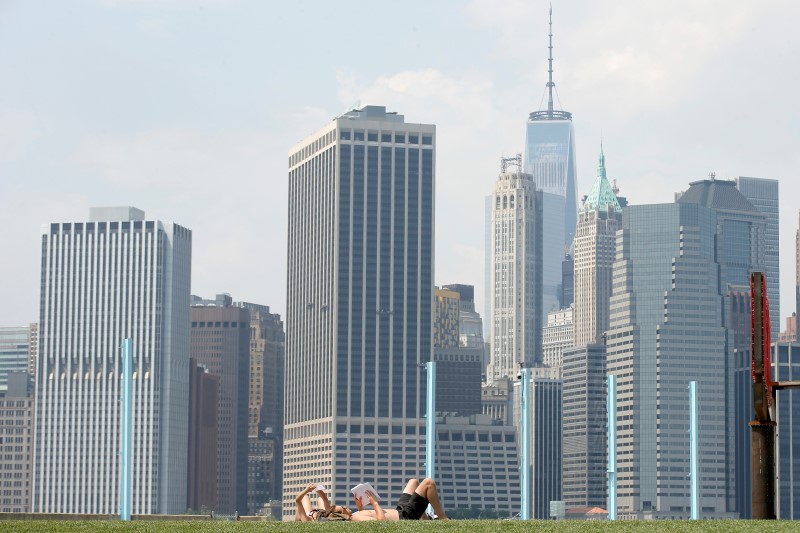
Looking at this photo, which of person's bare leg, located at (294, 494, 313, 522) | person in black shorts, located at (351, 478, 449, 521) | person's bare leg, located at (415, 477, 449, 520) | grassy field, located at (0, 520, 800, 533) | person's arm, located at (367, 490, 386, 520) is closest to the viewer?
grassy field, located at (0, 520, 800, 533)

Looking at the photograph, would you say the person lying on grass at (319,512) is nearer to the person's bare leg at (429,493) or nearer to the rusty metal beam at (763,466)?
the person's bare leg at (429,493)

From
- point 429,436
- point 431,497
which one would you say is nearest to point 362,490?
point 431,497

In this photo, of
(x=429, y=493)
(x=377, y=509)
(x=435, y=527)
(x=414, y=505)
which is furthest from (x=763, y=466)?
(x=435, y=527)

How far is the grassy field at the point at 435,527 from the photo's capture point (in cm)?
2375

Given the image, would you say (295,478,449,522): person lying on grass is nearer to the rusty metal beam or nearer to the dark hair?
the dark hair

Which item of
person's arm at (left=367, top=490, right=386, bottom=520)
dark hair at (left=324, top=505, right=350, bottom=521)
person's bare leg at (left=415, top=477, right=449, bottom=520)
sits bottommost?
dark hair at (left=324, top=505, right=350, bottom=521)

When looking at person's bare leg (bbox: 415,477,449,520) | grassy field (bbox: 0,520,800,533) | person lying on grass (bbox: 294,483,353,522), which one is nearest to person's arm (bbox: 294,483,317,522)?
person lying on grass (bbox: 294,483,353,522)

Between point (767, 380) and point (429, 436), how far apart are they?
159 ft

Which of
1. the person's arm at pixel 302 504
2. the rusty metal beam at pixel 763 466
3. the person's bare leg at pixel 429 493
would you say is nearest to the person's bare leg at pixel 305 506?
the person's arm at pixel 302 504

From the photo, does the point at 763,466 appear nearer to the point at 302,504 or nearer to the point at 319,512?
the point at 319,512

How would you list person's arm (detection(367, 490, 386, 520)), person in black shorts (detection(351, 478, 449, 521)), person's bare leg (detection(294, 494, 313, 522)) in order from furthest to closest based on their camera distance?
person's bare leg (detection(294, 494, 313, 522)), person in black shorts (detection(351, 478, 449, 521)), person's arm (detection(367, 490, 386, 520))

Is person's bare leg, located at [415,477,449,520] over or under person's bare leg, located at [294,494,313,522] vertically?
over

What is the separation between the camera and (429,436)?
254 ft

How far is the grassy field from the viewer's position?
2375 centimetres
